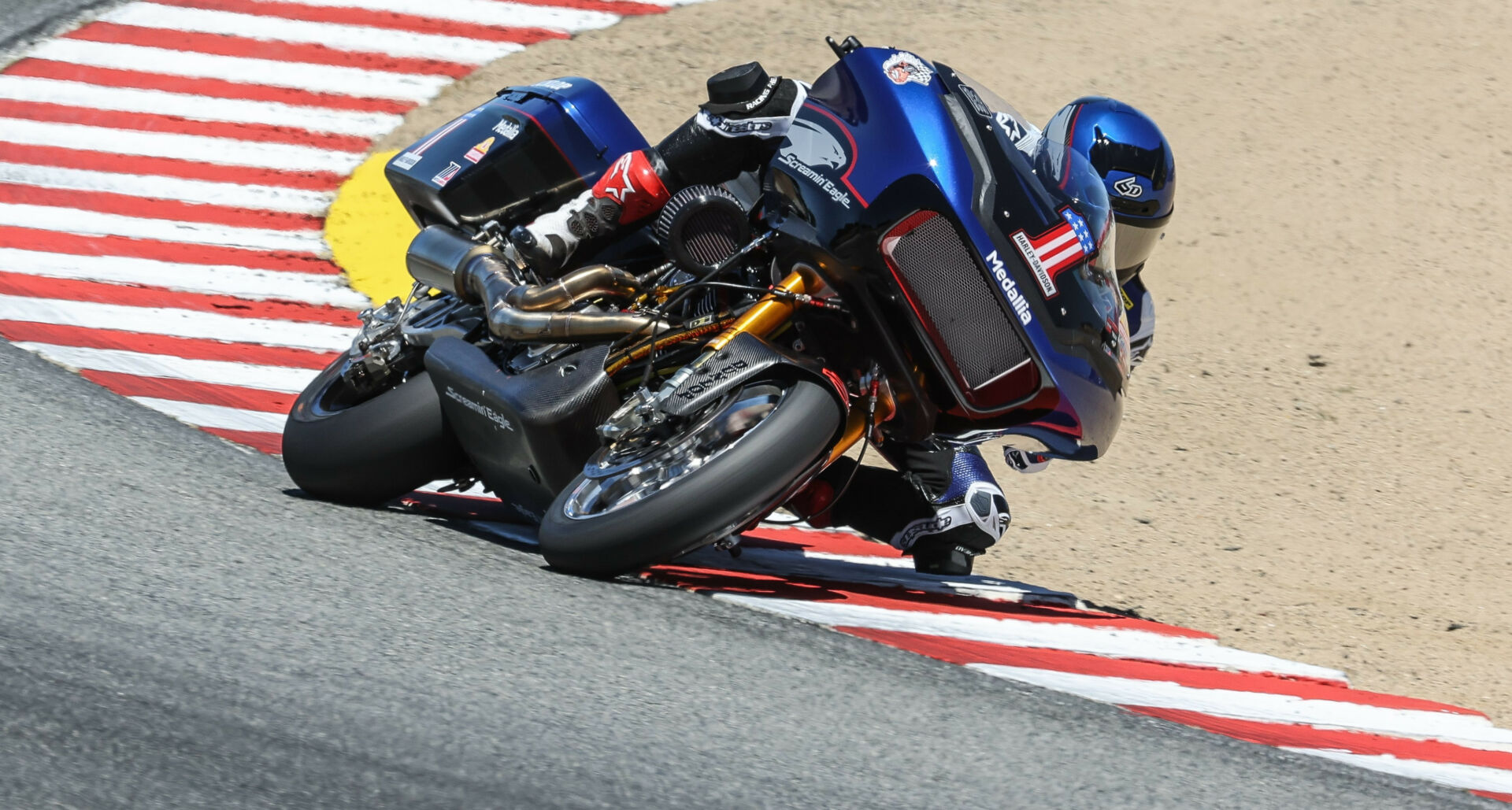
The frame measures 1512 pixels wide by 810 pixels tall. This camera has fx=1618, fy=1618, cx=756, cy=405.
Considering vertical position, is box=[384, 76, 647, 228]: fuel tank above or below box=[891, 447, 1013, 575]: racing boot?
above

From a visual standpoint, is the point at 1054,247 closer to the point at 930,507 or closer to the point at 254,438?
the point at 930,507

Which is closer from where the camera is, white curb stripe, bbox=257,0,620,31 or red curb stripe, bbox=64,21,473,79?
red curb stripe, bbox=64,21,473,79

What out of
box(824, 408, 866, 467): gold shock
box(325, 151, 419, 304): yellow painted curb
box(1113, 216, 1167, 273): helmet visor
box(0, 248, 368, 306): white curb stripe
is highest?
box(824, 408, 866, 467): gold shock

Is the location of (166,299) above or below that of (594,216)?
below

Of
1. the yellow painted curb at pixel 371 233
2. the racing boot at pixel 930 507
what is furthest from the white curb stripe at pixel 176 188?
the racing boot at pixel 930 507

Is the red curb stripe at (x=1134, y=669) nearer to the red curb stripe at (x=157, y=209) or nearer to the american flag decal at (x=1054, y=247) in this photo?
the american flag decal at (x=1054, y=247)

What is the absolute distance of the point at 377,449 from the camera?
437cm

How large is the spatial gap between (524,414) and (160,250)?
3.78 meters

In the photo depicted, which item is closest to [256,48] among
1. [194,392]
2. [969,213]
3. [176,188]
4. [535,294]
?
[176,188]

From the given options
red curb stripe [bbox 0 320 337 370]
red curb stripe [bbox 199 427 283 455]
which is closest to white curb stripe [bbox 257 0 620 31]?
red curb stripe [bbox 0 320 337 370]

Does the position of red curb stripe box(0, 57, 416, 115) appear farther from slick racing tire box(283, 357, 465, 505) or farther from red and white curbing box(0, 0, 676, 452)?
slick racing tire box(283, 357, 465, 505)

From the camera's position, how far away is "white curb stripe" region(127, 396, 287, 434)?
5242 mm

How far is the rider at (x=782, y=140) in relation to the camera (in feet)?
14.0

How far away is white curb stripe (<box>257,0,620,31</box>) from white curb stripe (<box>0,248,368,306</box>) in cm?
300
